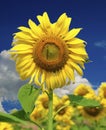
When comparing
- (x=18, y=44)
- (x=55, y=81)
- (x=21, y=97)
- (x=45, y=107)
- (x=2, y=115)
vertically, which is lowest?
(x=2, y=115)

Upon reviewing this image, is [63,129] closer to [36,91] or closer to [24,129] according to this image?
[24,129]

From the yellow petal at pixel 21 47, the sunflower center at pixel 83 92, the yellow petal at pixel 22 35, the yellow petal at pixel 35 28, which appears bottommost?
the yellow petal at pixel 21 47

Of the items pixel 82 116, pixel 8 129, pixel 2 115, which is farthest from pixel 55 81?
pixel 82 116

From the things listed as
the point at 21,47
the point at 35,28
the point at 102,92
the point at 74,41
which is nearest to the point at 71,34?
the point at 74,41

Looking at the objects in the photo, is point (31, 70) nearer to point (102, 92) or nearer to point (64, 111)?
point (102, 92)

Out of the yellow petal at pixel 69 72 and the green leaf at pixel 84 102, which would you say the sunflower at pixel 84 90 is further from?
the green leaf at pixel 84 102

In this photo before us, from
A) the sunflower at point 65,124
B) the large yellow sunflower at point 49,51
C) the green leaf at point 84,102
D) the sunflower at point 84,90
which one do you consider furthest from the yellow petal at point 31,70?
the sunflower at point 65,124
